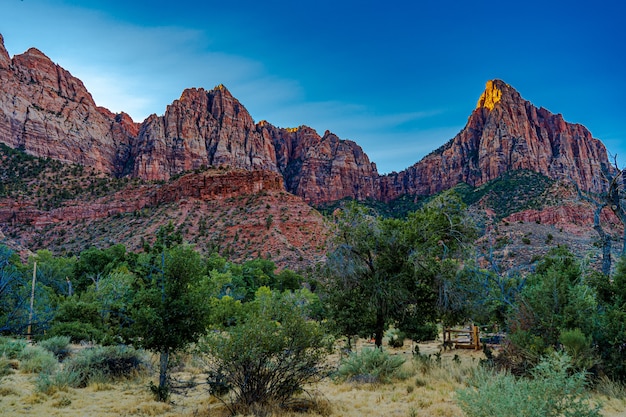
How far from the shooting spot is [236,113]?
15638 cm

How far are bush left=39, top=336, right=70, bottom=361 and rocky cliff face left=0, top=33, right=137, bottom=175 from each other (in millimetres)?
100841

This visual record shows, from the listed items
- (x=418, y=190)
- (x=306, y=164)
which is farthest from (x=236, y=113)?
(x=418, y=190)

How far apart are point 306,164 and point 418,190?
44.1 meters

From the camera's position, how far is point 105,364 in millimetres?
11961

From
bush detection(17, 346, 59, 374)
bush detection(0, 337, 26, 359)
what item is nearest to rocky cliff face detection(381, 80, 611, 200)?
bush detection(17, 346, 59, 374)

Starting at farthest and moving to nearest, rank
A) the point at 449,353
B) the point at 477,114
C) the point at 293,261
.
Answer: the point at 477,114, the point at 293,261, the point at 449,353

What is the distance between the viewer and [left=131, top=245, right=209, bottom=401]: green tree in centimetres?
887

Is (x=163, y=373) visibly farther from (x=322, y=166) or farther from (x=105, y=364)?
(x=322, y=166)

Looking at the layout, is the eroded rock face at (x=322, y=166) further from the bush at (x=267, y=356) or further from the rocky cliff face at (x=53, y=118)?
the bush at (x=267, y=356)

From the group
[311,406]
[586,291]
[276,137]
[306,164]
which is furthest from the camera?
[276,137]

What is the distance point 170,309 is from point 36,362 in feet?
23.0

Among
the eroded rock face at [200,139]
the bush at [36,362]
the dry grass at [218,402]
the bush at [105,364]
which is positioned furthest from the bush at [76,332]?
the eroded rock face at [200,139]

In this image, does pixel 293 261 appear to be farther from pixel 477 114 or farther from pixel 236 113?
pixel 236 113

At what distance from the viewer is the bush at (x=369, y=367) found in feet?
37.1
